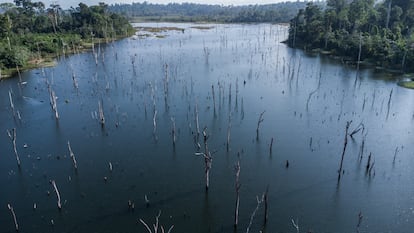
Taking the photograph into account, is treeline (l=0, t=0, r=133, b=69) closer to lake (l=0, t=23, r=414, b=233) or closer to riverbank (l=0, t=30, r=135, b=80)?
riverbank (l=0, t=30, r=135, b=80)

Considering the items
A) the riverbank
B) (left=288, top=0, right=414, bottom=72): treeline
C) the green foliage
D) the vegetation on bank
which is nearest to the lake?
the riverbank

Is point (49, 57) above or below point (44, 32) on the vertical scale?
below

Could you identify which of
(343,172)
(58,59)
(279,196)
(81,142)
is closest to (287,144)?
(343,172)

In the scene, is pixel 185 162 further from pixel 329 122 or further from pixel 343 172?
pixel 329 122

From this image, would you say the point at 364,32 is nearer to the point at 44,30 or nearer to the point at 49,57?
the point at 49,57

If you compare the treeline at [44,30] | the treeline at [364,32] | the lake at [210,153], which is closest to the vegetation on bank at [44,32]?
the treeline at [44,30]

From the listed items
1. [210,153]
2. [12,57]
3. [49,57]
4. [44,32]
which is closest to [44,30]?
[44,32]
